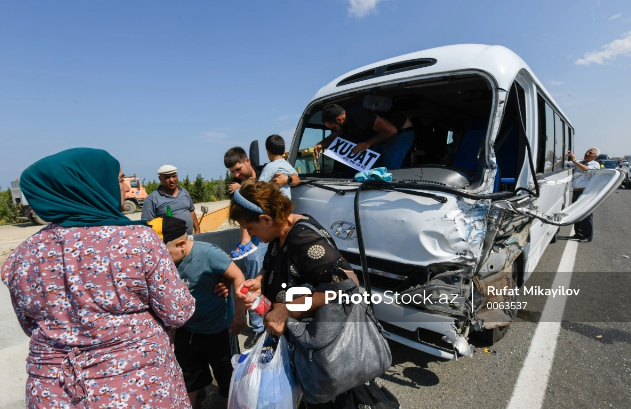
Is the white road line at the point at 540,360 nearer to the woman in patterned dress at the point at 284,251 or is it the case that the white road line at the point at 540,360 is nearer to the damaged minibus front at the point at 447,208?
the damaged minibus front at the point at 447,208

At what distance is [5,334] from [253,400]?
3.81 m

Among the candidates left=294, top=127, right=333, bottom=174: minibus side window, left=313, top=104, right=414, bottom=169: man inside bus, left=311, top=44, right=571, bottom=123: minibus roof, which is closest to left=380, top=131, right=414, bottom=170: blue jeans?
left=313, top=104, right=414, bottom=169: man inside bus

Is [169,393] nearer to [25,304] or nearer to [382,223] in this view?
[25,304]

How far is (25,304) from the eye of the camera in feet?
4.34

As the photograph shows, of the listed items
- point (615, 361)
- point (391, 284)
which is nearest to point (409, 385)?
point (391, 284)

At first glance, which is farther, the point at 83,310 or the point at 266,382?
the point at 266,382

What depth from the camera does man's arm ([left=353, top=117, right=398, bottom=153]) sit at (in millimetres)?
3709

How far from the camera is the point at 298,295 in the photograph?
1.79 meters

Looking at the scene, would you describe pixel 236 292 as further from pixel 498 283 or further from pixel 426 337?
pixel 498 283

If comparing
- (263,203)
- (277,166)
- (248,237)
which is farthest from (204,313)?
(277,166)

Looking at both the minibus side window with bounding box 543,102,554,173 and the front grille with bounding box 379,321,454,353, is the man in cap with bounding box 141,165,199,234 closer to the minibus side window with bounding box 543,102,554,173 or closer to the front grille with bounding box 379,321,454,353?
the front grille with bounding box 379,321,454,353

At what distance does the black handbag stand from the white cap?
3.68 m

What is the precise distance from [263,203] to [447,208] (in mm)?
1443

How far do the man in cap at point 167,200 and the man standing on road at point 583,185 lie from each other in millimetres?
6904
